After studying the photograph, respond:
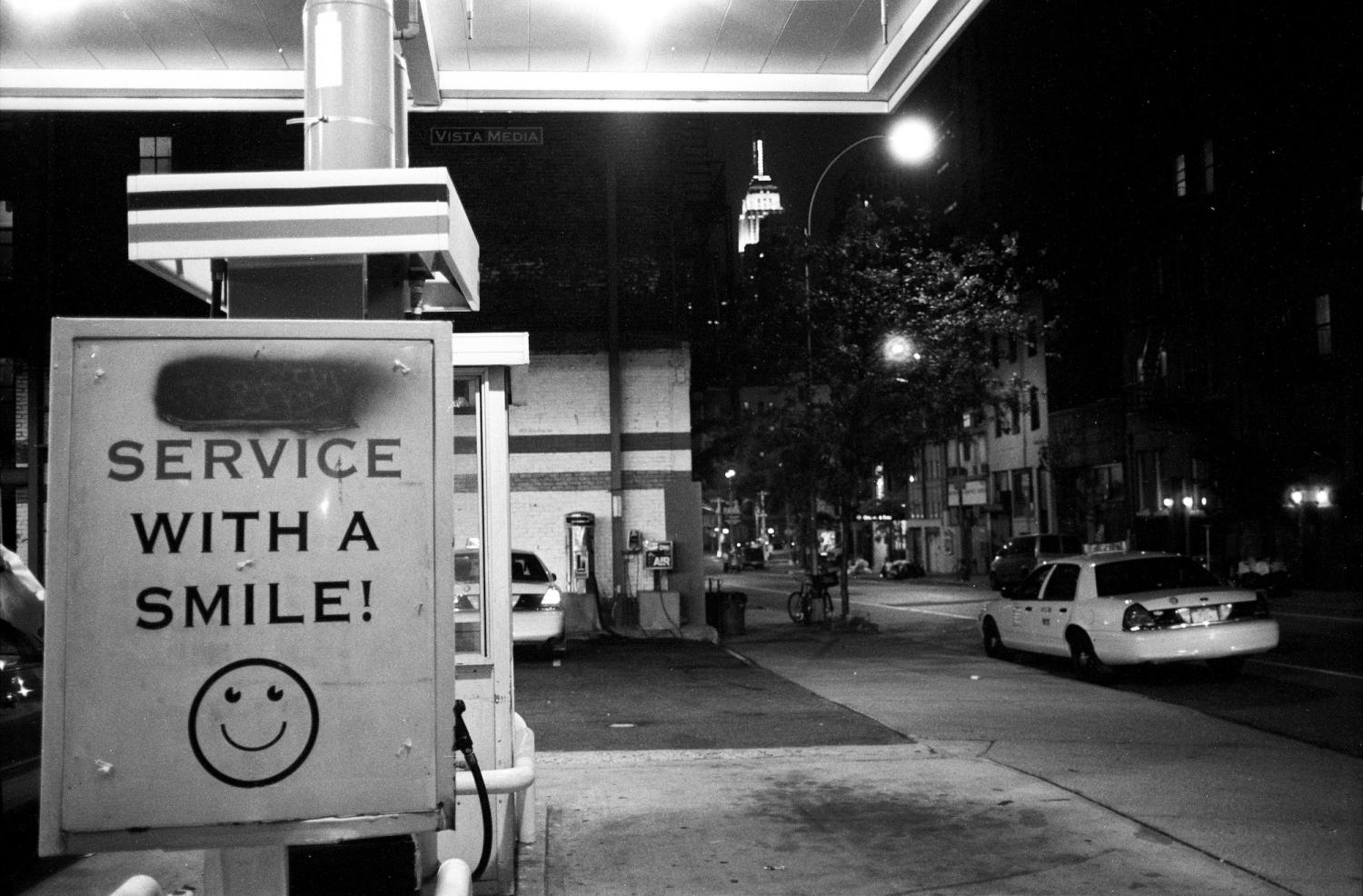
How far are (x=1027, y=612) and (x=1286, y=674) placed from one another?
3246 mm

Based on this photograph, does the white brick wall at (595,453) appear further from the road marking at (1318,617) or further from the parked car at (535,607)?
the road marking at (1318,617)

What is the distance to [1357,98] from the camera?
111 feet

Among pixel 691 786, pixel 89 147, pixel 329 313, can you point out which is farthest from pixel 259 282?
pixel 89 147

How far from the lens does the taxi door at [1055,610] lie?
52.0ft

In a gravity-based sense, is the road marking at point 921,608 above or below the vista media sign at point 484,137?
below

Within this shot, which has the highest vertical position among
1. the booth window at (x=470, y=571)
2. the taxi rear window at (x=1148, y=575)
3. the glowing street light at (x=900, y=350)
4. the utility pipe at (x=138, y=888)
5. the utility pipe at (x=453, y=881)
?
the glowing street light at (x=900, y=350)

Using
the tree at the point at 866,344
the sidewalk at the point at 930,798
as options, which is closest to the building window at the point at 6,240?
the tree at the point at 866,344

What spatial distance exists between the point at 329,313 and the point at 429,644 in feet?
3.73

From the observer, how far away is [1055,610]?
16109 millimetres

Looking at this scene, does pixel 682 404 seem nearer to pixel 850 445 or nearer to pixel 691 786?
pixel 850 445

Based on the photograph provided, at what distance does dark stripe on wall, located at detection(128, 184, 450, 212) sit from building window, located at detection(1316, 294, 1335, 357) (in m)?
36.0

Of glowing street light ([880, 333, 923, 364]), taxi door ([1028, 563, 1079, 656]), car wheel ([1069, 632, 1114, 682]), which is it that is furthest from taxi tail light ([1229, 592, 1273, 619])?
glowing street light ([880, 333, 923, 364])

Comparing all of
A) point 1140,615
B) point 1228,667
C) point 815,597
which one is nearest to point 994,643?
point 1228,667

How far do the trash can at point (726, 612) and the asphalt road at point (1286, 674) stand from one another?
289 centimetres
